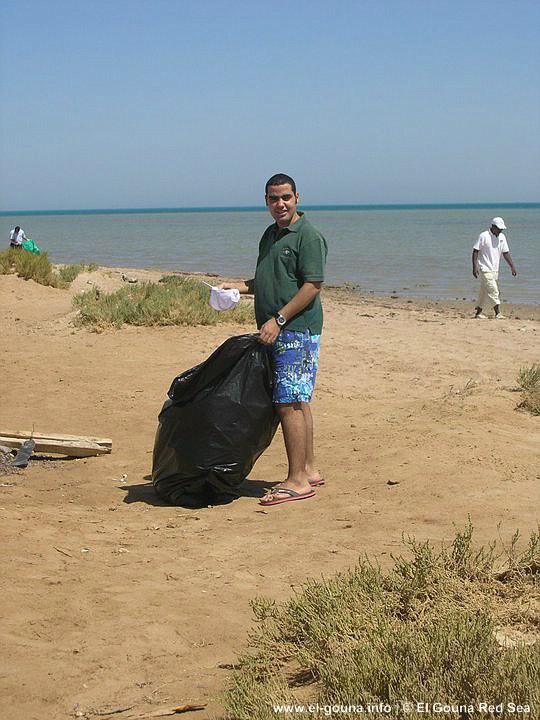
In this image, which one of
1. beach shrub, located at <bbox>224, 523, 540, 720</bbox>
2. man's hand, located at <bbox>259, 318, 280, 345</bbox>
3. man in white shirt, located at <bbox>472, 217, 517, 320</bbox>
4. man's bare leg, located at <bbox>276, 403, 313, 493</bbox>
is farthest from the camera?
man in white shirt, located at <bbox>472, 217, 517, 320</bbox>

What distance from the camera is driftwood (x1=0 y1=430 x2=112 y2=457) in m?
7.07

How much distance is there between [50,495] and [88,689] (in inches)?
117

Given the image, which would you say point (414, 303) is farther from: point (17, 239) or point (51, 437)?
point (51, 437)

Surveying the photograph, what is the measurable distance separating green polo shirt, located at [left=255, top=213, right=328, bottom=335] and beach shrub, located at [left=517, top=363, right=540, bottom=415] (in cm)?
250

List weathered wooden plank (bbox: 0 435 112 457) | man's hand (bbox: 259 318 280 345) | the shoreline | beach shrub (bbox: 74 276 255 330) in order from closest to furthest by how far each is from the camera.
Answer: man's hand (bbox: 259 318 280 345)
weathered wooden plank (bbox: 0 435 112 457)
beach shrub (bbox: 74 276 255 330)
the shoreline

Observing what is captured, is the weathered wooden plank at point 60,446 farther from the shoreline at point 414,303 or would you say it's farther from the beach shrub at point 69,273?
the beach shrub at point 69,273

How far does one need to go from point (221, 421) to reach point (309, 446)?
597 millimetres

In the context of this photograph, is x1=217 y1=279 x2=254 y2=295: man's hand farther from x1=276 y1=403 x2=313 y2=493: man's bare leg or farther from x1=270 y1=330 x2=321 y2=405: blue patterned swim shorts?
x1=276 y1=403 x2=313 y2=493: man's bare leg

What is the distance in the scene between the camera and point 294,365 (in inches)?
220

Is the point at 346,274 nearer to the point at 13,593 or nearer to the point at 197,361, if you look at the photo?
the point at 197,361

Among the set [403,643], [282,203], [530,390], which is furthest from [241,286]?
→ [403,643]

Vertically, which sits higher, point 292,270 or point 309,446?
point 292,270

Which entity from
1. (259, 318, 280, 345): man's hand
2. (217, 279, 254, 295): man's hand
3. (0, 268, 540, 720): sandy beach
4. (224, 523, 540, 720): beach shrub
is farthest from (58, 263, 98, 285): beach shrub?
(224, 523, 540, 720): beach shrub

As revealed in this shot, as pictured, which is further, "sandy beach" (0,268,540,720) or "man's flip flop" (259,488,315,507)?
"man's flip flop" (259,488,315,507)
